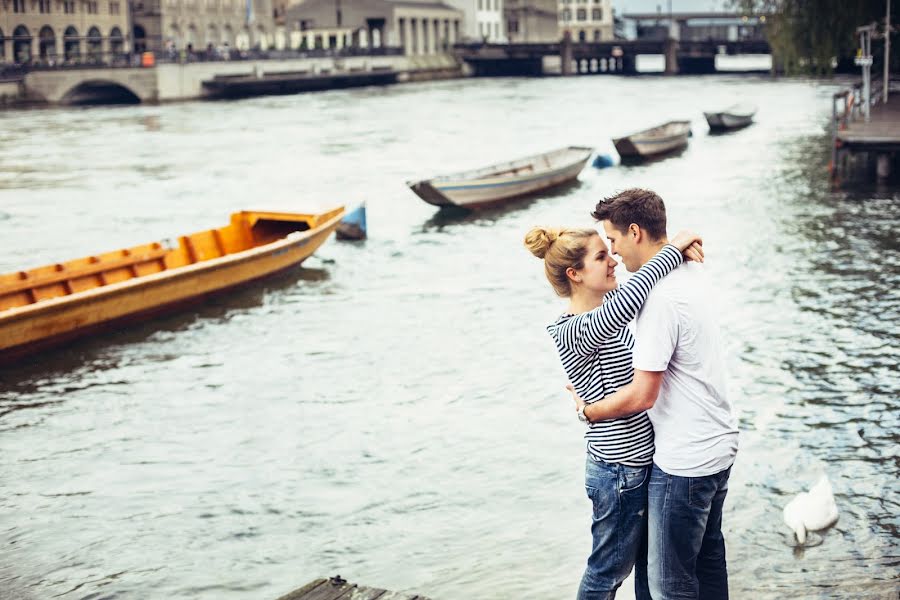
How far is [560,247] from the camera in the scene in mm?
4332

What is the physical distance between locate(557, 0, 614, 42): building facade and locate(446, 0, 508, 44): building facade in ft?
103

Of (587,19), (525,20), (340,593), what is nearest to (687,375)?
(340,593)

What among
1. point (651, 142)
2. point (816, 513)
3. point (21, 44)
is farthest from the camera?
point (21, 44)

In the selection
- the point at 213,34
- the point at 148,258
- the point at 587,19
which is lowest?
the point at 148,258

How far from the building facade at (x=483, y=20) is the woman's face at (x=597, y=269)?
120 meters

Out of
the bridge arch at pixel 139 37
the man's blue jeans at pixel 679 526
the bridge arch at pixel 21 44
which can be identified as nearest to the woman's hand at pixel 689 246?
the man's blue jeans at pixel 679 526

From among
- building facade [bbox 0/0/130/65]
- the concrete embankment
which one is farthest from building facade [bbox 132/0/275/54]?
the concrete embankment

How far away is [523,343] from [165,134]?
3918 centimetres

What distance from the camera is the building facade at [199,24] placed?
95062 millimetres

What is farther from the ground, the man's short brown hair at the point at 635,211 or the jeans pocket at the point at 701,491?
the man's short brown hair at the point at 635,211

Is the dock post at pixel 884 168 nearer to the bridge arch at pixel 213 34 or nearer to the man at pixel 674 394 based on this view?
the man at pixel 674 394

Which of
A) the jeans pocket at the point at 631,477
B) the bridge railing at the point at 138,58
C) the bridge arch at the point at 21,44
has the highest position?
the bridge arch at the point at 21,44

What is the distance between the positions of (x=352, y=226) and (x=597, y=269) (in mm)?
18466

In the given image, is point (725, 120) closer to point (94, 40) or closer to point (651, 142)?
point (651, 142)
